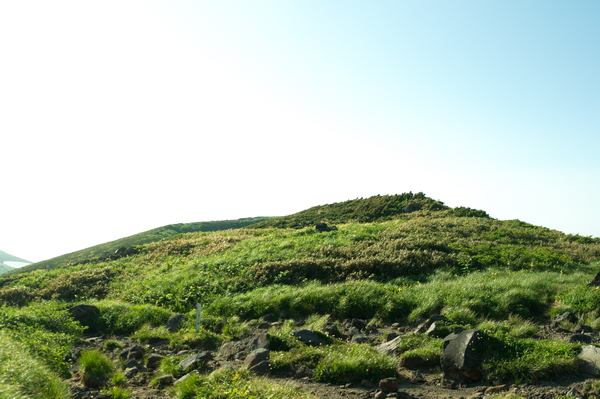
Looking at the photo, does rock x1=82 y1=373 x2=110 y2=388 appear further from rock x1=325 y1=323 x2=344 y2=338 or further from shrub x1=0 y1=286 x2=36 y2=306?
shrub x1=0 y1=286 x2=36 y2=306

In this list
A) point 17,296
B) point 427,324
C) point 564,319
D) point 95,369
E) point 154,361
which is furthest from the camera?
point 17,296

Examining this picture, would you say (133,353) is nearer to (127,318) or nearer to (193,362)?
(193,362)

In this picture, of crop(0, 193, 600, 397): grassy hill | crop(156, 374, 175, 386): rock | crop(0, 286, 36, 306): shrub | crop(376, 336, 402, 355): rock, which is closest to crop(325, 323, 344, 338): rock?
crop(0, 193, 600, 397): grassy hill

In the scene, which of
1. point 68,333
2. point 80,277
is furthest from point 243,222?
point 68,333

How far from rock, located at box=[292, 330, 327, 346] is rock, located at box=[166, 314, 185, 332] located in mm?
4422

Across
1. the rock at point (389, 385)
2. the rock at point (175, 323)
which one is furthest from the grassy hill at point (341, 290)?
the rock at point (389, 385)

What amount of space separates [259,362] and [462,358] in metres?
3.83

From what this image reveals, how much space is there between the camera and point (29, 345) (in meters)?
7.91

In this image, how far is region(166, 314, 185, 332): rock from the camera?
11461 mm

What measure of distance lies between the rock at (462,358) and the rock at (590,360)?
1.66 m

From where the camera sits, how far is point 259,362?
7.58 meters

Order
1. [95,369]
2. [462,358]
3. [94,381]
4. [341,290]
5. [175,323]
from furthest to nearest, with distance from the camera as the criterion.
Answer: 1. [341,290]
2. [175,323]
3. [95,369]
4. [94,381]
5. [462,358]

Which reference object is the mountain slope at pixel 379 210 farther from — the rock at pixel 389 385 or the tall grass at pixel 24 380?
the tall grass at pixel 24 380

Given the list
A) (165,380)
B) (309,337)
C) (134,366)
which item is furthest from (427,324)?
(134,366)
